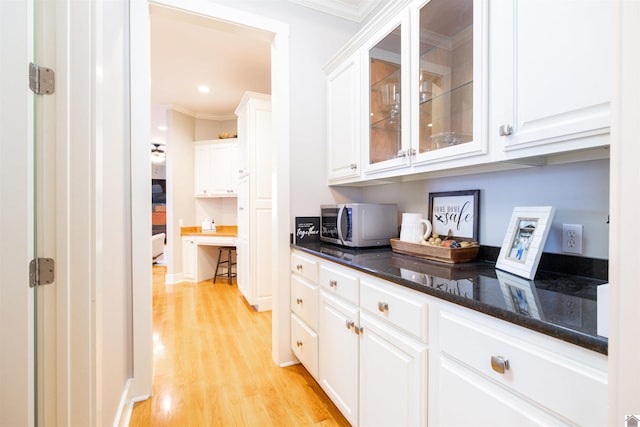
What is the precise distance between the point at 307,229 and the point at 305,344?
2.59 feet

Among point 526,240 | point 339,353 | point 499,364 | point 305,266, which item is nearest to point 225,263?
point 305,266

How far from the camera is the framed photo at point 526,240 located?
1.05 metres

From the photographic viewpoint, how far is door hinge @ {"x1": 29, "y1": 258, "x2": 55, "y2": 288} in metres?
0.96

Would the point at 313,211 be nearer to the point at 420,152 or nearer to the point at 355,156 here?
the point at 355,156

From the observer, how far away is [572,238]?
112cm

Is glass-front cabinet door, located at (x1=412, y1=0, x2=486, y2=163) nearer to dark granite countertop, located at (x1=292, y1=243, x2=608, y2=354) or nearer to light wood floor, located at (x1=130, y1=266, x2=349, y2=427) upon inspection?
dark granite countertop, located at (x1=292, y1=243, x2=608, y2=354)

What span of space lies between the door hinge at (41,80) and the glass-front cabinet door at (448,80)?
146cm

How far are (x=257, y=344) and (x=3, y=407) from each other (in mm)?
1732

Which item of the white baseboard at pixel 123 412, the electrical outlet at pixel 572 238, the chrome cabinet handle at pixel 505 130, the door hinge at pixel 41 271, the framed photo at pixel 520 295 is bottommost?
the white baseboard at pixel 123 412

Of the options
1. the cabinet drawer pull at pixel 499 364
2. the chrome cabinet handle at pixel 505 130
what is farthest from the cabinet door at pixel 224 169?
the cabinet drawer pull at pixel 499 364

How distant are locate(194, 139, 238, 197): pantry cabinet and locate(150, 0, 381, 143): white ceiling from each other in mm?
626

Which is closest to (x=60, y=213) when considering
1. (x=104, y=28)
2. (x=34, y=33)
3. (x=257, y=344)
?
(x=34, y=33)

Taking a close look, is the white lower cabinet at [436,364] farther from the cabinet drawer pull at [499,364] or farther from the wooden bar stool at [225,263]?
the wooden bar stool at [225,263]

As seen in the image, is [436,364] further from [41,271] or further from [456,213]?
[41,271]
